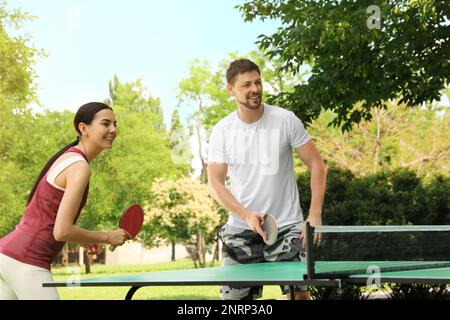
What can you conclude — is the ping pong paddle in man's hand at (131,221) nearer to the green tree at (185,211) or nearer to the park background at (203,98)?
the park background at (203,98)

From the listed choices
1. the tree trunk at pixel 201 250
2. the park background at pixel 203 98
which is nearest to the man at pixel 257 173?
the park background at pixel 203 98

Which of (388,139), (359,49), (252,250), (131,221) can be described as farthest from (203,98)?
(131,221)

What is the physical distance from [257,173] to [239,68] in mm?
691

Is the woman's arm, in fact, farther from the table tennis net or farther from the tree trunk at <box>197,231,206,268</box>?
the tree trunk at <box>197,231,206,268</box>

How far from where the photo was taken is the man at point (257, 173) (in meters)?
5.13

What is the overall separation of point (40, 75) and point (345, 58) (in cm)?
2393

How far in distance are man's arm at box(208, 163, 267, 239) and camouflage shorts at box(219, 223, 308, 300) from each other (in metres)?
0.23

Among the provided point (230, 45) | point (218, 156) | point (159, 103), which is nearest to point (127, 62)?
point (159, 103)

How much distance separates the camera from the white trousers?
3.72 meters

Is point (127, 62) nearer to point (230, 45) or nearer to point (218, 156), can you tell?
point (230, 45)

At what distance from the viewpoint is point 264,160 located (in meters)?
5.18

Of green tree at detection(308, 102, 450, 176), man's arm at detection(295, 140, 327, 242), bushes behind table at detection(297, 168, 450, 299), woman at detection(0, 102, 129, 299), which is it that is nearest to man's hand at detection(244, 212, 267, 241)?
man's arm at detection(295, 140, 327, 242)

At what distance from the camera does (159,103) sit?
193ft

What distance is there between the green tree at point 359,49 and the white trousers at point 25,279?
9.13m
